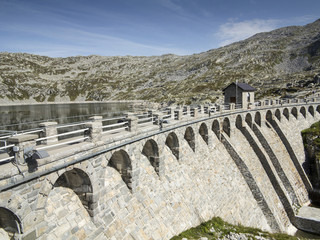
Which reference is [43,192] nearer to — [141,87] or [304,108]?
[304,108]

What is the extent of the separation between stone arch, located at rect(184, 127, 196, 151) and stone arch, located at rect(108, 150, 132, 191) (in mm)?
11327

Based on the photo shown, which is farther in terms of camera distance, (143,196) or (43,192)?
(143,196)

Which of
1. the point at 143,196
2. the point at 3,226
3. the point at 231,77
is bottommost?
the point at 143,196

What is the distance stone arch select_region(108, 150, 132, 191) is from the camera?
14797mm

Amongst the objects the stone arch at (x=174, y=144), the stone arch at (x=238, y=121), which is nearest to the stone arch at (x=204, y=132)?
the stone arch at (x=174, y=144)

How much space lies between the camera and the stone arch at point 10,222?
7957 millimetres

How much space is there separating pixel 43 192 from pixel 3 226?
1682 millimetres

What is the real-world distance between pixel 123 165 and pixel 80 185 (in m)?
3.71

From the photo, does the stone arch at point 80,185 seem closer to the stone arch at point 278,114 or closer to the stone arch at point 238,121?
the stone arch at point 238,121

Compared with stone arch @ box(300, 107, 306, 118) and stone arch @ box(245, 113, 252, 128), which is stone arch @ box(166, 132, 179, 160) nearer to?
stone arch @ box(245, 113, 252, 128)

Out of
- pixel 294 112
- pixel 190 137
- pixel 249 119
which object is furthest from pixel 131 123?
pixel 294 112

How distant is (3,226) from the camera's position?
831 cm

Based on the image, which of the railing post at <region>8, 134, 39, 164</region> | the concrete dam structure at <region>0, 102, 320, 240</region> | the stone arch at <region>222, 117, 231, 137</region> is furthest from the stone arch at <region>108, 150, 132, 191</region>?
the stone arch at <region>222, 117, 231, 137</region>

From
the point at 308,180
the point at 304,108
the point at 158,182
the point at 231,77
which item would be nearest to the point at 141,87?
the point at 231,77
